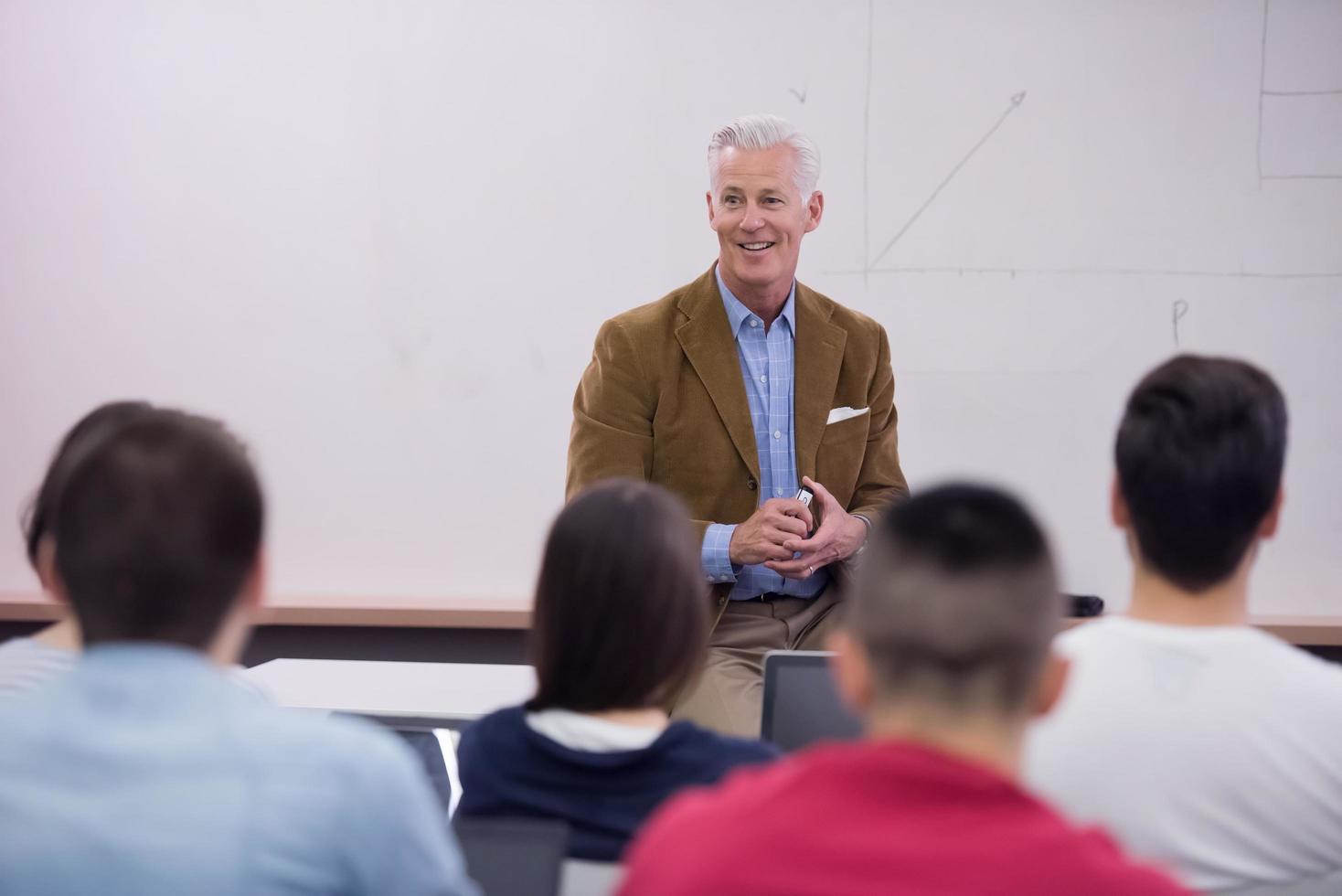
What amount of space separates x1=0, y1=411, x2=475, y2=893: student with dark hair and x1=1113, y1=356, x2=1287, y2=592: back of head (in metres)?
0.79

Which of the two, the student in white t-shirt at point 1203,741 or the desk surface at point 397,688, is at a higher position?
the student in white t-shirt at point 1203,741

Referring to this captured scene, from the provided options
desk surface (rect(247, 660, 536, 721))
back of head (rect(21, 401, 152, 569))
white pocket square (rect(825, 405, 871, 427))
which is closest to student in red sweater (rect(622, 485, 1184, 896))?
back of head (rect(21, 401, 152, 569))

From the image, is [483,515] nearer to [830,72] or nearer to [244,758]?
[830,72]

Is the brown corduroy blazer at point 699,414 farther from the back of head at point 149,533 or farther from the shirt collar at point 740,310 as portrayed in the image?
the back of head at point 149,533

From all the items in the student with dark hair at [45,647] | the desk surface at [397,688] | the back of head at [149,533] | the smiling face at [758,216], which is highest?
the smiling face at [758,216]

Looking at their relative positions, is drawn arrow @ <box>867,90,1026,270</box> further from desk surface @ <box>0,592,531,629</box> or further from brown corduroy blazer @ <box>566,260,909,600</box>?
desk surface @ <box>0,592,531,629</box>

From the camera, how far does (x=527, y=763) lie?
1262 millimetres

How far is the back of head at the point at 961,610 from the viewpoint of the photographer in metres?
0.87

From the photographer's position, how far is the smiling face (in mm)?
2551

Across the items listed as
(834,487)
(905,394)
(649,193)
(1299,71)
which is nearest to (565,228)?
(649,193)

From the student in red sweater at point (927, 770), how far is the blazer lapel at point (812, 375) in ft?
5.17

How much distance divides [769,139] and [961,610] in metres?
1.84

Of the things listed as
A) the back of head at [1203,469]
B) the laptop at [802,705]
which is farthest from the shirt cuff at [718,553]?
the back of head at [1203,469]

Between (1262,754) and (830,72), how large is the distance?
8.11 feet
